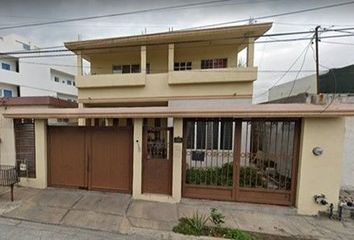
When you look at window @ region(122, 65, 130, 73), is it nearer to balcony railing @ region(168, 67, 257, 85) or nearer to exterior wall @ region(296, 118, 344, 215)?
balcony railing @ region(168, 67, 257, 85)

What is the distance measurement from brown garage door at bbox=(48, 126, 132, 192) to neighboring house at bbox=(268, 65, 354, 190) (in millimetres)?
6150

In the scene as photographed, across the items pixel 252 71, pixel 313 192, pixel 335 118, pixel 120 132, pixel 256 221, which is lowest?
pixel 256 221

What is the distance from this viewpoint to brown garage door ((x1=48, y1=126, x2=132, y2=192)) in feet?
23.5

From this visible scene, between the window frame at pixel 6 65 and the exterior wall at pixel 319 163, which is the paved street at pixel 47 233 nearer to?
the exterior wall at pixel 319 163

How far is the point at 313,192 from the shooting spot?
20.4ft

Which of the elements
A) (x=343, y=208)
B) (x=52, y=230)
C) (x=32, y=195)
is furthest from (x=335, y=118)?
(x=32, y=195)

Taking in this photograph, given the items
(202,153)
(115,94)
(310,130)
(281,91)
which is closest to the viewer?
(310,130)

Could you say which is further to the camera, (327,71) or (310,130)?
(327,71)

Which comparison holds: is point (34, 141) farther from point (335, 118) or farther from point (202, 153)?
point (335, 118)

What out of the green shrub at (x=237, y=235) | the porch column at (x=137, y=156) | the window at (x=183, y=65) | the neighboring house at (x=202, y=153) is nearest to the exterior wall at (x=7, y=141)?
the neighboring house at (x=202, y=153)

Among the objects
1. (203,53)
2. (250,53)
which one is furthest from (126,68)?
(250,53)

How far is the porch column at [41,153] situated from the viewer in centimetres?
740

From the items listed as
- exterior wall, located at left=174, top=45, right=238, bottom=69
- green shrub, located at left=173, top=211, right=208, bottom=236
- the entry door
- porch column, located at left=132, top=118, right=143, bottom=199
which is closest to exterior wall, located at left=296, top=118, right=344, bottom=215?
green shrub, located at left=173, top=211, right=208, bottom=236

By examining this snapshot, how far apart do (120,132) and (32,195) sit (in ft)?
11.0
